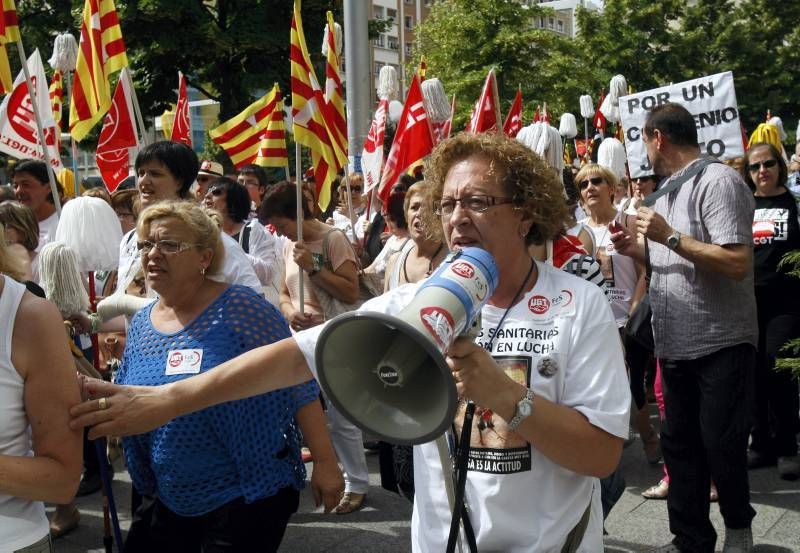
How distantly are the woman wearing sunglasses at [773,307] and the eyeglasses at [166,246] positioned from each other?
154 inches

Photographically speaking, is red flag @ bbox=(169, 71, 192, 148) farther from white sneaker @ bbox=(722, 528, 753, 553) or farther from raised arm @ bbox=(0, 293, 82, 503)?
raised arm @ bbox=(0, 293, 82, 503)

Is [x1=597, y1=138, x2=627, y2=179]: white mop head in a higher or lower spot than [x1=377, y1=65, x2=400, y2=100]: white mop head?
lower

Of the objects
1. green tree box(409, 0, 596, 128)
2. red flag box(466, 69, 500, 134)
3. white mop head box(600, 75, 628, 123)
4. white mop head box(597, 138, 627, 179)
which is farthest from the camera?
green tree box(409, 0, 596, 128)

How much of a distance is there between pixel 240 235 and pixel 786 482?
3786mm

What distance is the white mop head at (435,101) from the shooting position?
Answer: 854 centimetres

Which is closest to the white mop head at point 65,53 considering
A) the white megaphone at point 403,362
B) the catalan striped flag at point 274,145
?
the catalan striped flag at point 274,145

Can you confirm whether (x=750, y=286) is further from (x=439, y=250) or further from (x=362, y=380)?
(x=362, y=380)

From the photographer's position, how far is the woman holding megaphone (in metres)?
2.01

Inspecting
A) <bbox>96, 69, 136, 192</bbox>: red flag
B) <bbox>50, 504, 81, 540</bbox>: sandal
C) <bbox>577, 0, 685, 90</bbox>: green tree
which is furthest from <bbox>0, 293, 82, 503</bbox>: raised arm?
<bbox>577, 0, 685, 90</bbox>: green tree

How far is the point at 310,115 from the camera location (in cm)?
681

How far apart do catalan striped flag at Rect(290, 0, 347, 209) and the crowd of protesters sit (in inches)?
30.7

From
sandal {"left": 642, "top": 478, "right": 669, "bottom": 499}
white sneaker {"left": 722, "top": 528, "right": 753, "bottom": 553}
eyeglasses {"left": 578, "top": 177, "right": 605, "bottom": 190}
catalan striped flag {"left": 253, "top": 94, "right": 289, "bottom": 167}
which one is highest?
catalan striped flag {"left": 253, "top": 94, "right": 289, "bottom": 167}

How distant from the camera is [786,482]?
5.60 metres

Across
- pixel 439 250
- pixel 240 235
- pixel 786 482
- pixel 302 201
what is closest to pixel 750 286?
pixel 439 250
